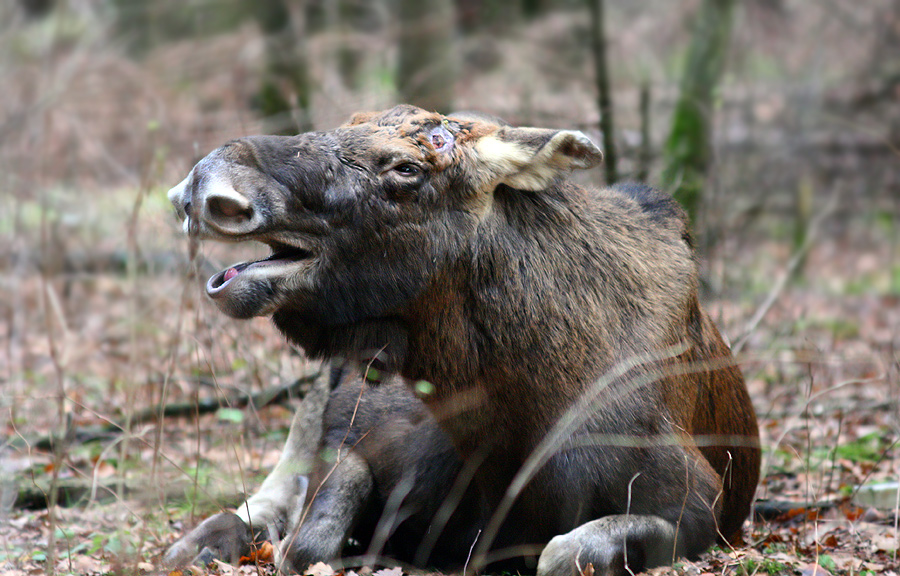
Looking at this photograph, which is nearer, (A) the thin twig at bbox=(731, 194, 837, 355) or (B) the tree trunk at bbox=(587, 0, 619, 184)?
(A) the thin twig at bbox=(731, 194, 837, 355)

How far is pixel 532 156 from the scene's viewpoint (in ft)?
15.3

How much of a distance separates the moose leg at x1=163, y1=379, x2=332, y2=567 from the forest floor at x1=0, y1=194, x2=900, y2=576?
161mm

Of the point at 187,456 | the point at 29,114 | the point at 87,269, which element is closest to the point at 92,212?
the point at 87,269

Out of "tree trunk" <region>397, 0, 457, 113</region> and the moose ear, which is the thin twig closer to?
the moose ear

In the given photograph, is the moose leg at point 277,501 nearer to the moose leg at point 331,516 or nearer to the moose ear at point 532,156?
the moose leg at point 331,516

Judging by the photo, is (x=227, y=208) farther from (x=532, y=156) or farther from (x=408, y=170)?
(x=532, y=156)

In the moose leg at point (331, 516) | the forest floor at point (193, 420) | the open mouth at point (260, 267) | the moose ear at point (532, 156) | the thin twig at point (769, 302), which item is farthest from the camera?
the thin twig at point (769, 302)

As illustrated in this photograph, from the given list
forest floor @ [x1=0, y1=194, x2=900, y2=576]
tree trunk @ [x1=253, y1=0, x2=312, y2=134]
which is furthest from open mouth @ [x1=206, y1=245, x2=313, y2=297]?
tree trunk @ [x1=253, y1=0, x2=312, y2=134]

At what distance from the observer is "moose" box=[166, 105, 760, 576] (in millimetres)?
4328

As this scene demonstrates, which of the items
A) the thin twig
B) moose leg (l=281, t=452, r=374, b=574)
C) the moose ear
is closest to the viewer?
the moose ear

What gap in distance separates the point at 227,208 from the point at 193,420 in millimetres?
3521

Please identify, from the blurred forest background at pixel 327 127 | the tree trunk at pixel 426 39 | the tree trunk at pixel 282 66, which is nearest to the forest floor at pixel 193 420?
the blurred forest background at pixel 327 127

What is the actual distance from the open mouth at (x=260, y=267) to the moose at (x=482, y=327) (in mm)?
11

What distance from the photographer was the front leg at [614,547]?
4.37m
